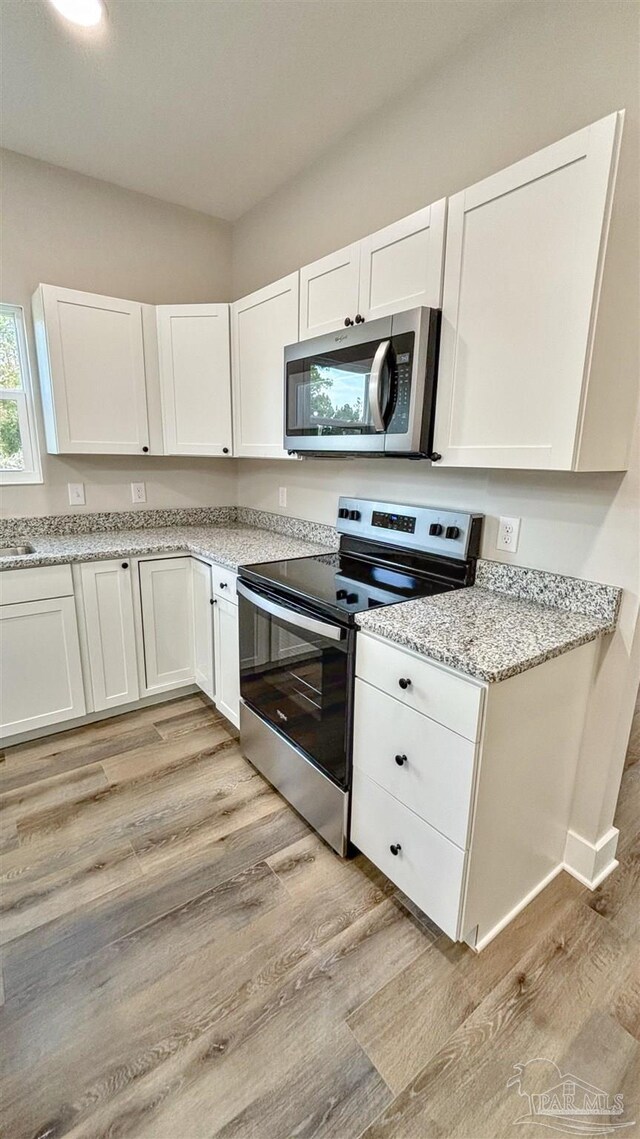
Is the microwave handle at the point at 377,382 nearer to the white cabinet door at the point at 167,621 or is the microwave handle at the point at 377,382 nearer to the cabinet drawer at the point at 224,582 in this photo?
the cabinet drawer at the point at 224,582

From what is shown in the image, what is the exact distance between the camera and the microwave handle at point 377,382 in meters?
1.60

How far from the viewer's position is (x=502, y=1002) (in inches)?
50.9

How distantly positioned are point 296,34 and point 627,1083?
10.3ft

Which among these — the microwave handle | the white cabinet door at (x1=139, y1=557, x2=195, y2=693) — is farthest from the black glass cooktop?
the white cabinet door at (x1=139, y1=557, x2=195, y2=693)

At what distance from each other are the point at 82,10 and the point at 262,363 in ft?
4.08

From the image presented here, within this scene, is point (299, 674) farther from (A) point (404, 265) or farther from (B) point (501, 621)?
(A) point (404, 265)

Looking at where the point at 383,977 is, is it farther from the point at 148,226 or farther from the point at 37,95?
the point at 148,226

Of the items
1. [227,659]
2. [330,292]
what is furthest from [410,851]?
[330,292]

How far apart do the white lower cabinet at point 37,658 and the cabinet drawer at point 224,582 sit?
0.67m

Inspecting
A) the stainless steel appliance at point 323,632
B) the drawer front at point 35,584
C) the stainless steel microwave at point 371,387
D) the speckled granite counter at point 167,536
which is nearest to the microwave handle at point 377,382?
the stainless steel microwave at point 371,387

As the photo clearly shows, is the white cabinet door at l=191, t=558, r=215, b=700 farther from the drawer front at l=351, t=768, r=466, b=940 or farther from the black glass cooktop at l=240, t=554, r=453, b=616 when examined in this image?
the drawer front at l=351, t=768, r=466, b=940

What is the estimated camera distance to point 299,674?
182 cm

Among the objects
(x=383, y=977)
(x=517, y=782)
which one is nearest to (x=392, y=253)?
(x=517, y=782)

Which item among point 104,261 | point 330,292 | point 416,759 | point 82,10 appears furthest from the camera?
point 104,261
